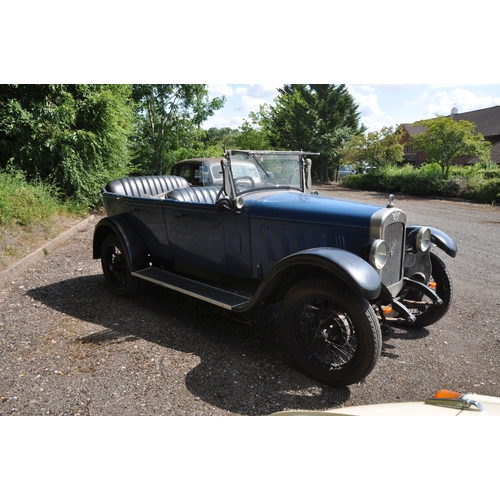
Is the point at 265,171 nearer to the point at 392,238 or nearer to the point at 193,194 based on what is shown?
the point at 193,194

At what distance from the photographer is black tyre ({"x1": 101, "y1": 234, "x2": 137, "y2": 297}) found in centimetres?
514

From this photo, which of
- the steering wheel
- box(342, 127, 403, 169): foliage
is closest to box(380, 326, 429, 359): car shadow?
the steering wheel

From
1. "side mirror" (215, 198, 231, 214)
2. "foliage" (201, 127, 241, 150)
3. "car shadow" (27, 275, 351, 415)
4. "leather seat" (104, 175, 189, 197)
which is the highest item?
"foliage" (201, 127, 241, 150)

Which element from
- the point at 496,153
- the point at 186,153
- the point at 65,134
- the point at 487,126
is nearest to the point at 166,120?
the point at 186,153

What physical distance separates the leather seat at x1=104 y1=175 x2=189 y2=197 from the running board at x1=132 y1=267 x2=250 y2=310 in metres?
1.28

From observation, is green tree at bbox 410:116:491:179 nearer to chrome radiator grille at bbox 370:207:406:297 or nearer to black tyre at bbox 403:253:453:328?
black tyre at bbox 403:253:453:328

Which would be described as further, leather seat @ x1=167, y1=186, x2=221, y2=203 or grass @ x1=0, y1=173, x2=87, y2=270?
grass @ x1=0, y1=173, x2=87, y2=270

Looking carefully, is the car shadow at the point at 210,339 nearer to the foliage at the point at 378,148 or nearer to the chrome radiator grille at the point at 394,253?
the chrome radiator grille at the point at 394,253

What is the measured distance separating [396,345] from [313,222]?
58.1 inches

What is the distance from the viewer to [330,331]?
3.29m

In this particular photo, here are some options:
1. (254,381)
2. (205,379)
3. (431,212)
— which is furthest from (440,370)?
(431,212)

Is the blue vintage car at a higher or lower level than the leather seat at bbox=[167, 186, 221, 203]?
lower

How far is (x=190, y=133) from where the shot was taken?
1944cm

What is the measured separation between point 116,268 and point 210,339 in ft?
6.77
